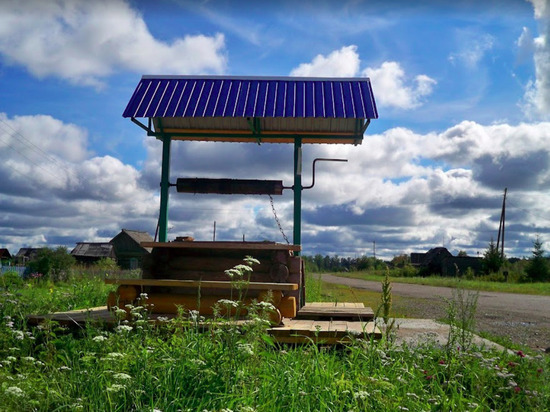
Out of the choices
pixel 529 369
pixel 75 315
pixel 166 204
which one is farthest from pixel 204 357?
pixel 166 204

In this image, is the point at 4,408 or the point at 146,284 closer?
the point at 4,408

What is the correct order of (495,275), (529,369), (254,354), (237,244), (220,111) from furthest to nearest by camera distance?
1. (495,275)
2. (220,111)
3. (237,244)
4. (529,369)
5. (254,354)

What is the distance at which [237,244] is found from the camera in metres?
7.46

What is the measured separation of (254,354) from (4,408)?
1.85 meters

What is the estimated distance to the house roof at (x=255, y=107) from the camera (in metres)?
9.01

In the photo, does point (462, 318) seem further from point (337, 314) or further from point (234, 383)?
point (337, 314)

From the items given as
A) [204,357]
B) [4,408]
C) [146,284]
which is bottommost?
[4,408]

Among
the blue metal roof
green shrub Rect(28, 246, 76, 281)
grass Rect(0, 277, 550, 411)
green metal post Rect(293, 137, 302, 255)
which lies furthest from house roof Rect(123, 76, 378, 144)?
green shrub Rect(28, 246, 76, 281)

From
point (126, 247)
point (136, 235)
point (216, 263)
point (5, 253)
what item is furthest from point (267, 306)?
point (5, 253)

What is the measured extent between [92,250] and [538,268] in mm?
41642

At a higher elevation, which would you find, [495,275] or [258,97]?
[258,97]

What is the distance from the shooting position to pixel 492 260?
1838 inches

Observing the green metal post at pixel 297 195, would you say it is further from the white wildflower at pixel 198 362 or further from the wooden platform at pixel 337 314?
the white wildflower at pixel 198 362

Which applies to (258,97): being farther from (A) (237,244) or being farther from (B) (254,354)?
(B) (254,354)
